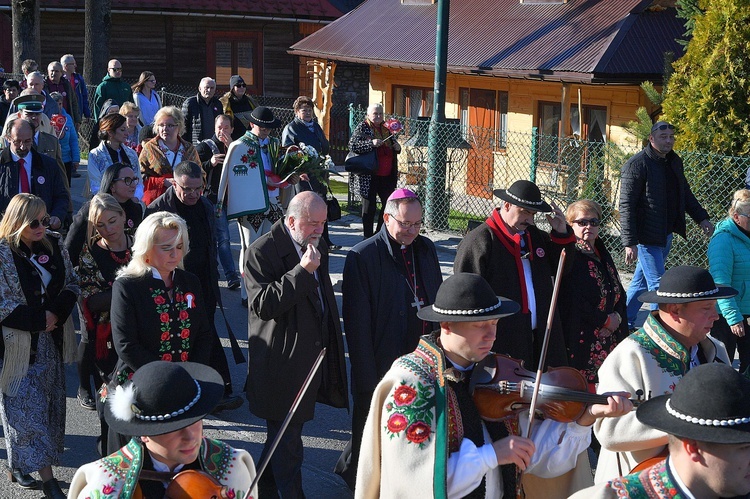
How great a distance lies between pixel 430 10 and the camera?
65.4 feet

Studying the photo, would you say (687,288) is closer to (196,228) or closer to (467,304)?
(467,304)

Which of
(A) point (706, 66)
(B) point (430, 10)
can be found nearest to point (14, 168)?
(A) point (706, 66)

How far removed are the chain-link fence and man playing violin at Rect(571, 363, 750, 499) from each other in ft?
26.7

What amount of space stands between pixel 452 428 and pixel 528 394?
349 millimetres

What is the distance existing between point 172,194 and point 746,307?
179 inches

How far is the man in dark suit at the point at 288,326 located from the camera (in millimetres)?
5793

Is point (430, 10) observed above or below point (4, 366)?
above

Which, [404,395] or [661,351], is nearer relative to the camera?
[404,395]

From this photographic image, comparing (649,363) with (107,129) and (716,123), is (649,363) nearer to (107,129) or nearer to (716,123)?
(107,129)

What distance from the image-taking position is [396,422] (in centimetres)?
400

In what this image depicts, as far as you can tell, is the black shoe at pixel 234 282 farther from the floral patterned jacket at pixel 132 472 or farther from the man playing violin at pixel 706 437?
the man playing violin at pixel 706 437

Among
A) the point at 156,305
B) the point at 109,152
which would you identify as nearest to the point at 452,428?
the point at 156,305

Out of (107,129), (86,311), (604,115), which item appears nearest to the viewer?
(86,311)

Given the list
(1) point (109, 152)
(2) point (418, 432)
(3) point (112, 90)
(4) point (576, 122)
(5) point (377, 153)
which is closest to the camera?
(2) point (418, 432)
